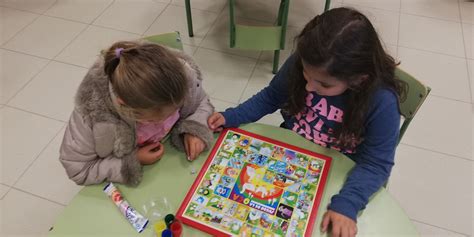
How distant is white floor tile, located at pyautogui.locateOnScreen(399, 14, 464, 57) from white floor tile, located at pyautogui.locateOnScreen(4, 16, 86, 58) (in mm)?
2647

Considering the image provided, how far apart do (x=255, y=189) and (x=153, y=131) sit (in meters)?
0.42

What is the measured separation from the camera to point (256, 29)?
2.37m

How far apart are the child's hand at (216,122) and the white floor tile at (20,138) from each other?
1.36m

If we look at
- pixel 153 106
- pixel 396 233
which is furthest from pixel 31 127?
pixel 396 233

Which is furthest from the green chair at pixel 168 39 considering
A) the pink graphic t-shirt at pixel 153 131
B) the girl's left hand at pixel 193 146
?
the girl's left hand at pixel 193 146

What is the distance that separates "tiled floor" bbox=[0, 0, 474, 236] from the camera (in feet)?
6.28

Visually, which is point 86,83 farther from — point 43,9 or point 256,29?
point 43,9

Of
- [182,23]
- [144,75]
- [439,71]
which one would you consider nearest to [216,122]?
[144,75]

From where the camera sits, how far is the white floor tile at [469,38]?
275cm

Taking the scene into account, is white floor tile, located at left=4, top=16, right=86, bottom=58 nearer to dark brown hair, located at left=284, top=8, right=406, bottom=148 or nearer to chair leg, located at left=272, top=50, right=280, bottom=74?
chair leg, located at left=272, top=50, right=280, bottom=74

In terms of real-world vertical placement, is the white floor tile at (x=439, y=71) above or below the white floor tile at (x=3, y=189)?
above

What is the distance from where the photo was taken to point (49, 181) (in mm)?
1968

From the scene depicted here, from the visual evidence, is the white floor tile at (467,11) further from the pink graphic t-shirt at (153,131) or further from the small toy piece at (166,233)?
the small toy piece at (166,233)

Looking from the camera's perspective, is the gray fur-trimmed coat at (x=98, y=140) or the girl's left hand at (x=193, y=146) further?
the girl's left hand at (x=193, y=146)
